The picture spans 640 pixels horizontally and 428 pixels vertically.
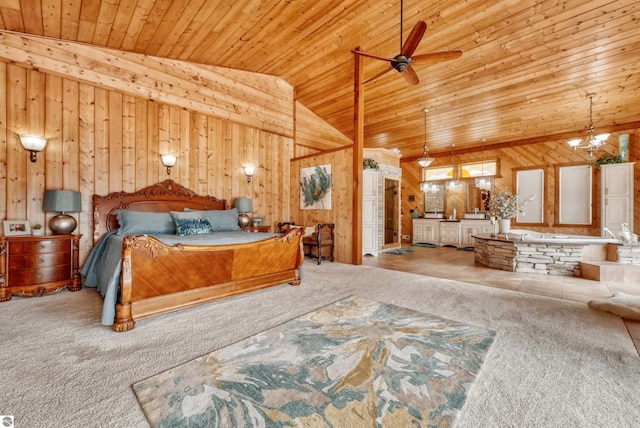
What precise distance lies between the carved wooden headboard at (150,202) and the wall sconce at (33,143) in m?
0.83

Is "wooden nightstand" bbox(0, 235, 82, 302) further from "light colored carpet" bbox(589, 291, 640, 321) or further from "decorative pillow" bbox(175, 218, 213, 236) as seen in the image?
"light colored carpet" bbox(589, 291, 640, 321)

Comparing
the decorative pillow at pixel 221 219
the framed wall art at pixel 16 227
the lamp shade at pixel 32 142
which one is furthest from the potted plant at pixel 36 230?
the decorative pillow at pixel 221 219

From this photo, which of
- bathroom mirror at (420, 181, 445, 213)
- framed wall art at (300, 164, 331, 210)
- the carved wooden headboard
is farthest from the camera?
bathroom mirror at (420, 181, 445, 213)

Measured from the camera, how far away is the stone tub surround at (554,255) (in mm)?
4195

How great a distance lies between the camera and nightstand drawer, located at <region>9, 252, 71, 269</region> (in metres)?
3.13

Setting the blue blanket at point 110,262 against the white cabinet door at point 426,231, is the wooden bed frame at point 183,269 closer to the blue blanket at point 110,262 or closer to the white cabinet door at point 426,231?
the blue blanket at point 110,262

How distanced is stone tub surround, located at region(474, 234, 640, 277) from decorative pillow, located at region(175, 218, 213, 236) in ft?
16.7

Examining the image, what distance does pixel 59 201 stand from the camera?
11.4ft

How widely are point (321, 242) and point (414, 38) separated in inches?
143

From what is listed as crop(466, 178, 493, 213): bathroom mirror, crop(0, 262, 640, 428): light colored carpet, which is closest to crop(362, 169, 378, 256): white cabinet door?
crop(0, 262, 640, 428): light colored carpet

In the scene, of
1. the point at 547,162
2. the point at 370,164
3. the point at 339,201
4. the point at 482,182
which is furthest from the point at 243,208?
the point at 547,162

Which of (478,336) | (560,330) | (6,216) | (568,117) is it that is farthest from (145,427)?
(568,117)

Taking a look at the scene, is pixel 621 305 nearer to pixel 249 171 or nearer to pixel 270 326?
pixel 270 326

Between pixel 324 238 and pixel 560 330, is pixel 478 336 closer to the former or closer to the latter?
pixel 560 330
